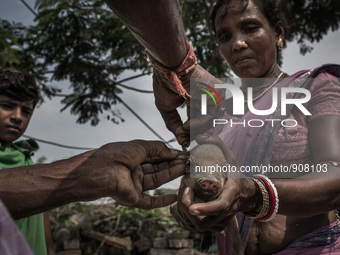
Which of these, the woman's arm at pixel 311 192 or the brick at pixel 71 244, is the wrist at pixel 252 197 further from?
the brick at pixel 71 244

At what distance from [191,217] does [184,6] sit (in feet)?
18.6

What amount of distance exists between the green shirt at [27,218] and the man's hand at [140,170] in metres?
1.34

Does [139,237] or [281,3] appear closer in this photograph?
[281,3]

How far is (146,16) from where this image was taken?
4.04 ft

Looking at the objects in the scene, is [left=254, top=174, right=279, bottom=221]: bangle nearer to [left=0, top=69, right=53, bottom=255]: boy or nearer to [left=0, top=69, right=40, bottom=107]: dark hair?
[left=0, top=69, right=53, bottom=255]: boy

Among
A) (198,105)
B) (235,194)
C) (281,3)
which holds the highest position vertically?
(281,3)

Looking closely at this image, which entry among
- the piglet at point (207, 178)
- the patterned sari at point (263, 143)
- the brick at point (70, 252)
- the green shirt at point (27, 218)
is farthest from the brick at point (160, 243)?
the piglet at point (207, 178)

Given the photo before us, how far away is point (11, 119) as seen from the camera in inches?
108

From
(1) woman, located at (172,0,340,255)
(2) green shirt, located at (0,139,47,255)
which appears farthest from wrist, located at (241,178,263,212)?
(2) green shirt, located at (0,139,47,255)

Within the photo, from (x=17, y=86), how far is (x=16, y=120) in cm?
31

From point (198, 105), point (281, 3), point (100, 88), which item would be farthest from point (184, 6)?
point (198, 105)

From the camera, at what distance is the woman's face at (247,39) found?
7.16 feet

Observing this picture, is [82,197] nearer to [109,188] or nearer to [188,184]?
[109,188]

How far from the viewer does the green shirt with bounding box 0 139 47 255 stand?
8.18 feet
